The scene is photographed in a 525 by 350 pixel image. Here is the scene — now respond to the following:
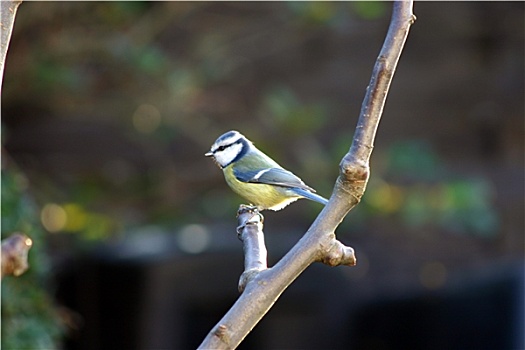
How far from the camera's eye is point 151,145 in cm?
372

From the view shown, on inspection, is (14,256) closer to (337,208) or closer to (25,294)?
(337,208)

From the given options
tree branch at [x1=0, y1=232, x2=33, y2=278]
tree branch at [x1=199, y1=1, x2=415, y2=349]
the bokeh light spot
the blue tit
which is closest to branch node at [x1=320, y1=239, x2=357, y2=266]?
tree branch at [x1=199, y1=1, x2=415, y2=349]

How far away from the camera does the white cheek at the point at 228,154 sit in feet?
7.78

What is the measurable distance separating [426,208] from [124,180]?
4.00 feet

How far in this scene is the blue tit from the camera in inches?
84.2

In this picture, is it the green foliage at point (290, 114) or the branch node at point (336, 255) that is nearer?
the branch node at point (336, 255)

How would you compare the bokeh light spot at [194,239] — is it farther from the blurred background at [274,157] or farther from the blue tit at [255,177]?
the blue tit at [255,177]

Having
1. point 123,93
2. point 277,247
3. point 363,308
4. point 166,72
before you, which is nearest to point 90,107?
point 123,93

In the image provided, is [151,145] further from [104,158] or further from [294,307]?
[294,307]

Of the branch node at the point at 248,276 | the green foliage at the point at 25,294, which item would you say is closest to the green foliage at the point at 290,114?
the green foliage at the point at 25,294

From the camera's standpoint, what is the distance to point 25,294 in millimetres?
2295

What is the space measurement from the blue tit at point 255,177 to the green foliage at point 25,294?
0.50 metres

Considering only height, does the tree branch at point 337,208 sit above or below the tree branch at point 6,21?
below

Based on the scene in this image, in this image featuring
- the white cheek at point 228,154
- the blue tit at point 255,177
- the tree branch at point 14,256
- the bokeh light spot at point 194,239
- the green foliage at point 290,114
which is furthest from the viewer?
the bokeh light spot at point 194,239
